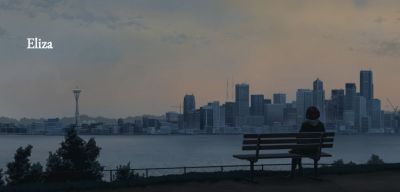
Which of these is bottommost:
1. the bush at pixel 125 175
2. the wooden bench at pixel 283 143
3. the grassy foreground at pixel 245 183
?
the bush at pixel 125 175

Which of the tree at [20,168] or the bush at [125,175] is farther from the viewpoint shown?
the tree at [20,168]

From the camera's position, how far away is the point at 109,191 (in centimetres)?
1058

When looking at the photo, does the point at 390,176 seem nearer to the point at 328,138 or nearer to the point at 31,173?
the point at 328,138

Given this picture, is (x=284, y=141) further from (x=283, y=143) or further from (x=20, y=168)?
(x=20, y=168)

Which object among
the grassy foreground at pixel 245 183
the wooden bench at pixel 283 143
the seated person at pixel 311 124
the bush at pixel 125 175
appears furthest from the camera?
the bush at pixel 125 175

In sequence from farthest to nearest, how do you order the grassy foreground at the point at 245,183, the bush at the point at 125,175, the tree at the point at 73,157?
the tree at the point at 73,157 → the bush at the point at 125,175 → the grassy foreground at the point at 245,183

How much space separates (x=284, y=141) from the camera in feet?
38.9

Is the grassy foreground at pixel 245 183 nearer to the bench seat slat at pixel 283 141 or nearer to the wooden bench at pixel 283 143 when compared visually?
the wooden bench at pixel 283 143

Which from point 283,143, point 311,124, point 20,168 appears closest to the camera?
point 283,143

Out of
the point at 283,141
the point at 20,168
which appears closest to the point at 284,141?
the point at 283,141

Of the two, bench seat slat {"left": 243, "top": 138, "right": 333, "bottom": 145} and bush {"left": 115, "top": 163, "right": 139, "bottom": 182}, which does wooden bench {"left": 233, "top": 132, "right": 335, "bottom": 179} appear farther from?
bush {"left": 115, "top": 163, "right": 139, "bottom": 182}

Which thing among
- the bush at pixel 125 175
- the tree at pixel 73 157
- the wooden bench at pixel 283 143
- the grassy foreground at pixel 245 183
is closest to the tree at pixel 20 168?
the tree at pixel 73 157

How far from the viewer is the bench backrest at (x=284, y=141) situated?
458 inches

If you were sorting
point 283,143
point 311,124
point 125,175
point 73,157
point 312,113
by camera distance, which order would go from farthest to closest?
point 73,157
point 125,175
point 311,124
point 312,113
point 283,143
